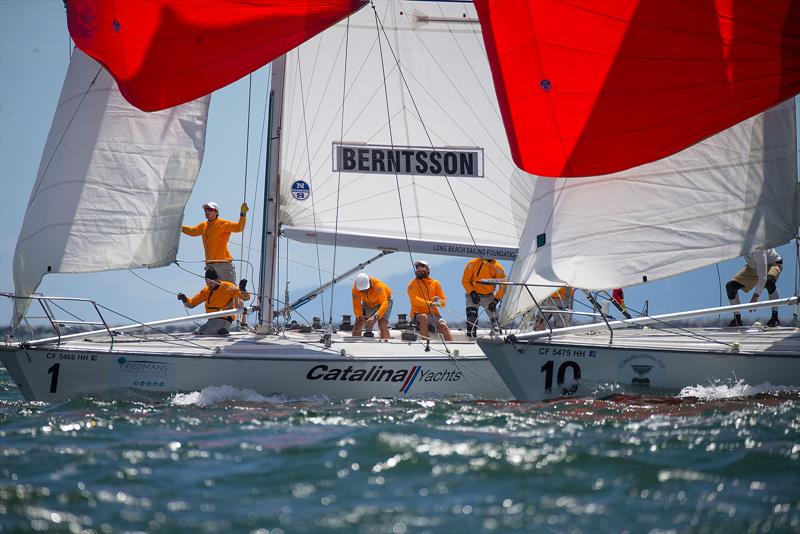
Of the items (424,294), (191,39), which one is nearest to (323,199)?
(424,294)

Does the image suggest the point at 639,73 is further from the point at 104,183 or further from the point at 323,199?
the point at 104,183

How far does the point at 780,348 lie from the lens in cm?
1093

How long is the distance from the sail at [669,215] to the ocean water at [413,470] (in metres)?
1.77

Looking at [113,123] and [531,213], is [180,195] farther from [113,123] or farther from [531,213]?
[531,213]

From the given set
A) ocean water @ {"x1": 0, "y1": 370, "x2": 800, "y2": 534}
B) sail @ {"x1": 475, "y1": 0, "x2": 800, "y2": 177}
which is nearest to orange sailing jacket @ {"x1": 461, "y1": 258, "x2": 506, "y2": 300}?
sail @ {"x1": 475, "y1": 0, "x2": 800, "y2": 177}

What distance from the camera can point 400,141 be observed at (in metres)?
15.5

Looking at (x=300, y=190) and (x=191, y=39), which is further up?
(x=191, y=39)

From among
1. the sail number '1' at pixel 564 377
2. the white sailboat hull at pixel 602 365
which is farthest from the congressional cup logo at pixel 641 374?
the sail number '1' at pixel 564 377

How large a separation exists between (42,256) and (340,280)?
15.0 feet

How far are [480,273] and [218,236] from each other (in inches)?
172

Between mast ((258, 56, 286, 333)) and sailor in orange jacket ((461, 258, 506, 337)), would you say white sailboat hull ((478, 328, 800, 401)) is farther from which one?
mast ((258, 56, 286, 333))

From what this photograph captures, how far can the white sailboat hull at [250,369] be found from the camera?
11984 millimetres

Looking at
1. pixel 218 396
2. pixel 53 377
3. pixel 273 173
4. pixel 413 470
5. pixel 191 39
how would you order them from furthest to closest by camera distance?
pixel 273 173
pixel 191 39
pixel 53 377
pixel 218 396
pixel 413 470

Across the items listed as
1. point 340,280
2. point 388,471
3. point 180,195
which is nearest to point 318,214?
point 340,280
